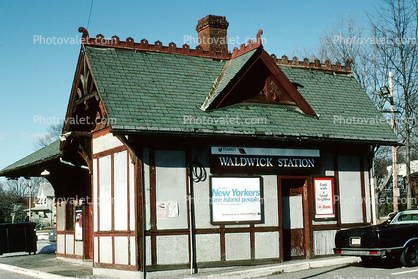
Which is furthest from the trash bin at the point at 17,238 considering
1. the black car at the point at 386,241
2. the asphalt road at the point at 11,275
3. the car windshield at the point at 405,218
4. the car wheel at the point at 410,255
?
the car wheel at the point at 410,255

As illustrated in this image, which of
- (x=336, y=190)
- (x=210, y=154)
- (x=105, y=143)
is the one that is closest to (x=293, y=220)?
(x=336, y=190)

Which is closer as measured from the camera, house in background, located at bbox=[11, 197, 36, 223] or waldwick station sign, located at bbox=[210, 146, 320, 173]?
waldwick station sign, located at bbox=[210, 146, 320, 173]

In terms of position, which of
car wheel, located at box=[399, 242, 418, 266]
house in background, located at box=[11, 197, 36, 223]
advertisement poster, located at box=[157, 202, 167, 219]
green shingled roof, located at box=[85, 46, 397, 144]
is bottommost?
house in background, located at box=[11, 197, 36, 223]

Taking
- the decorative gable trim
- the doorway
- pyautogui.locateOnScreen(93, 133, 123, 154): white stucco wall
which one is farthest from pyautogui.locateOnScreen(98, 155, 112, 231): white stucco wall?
the decorative gable trim

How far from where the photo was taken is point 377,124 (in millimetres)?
15734

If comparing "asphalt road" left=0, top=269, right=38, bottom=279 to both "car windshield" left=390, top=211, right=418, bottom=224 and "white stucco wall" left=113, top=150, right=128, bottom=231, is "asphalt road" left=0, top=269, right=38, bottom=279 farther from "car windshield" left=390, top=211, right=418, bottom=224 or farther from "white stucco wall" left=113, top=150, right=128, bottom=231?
"car windshield" left=390, top=211, right=418, bottom=224

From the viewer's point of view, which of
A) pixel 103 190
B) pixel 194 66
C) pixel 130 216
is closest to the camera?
pixel 130 216

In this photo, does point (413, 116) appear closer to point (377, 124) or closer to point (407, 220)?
point (377, 124)

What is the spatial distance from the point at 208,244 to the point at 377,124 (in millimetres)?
6993

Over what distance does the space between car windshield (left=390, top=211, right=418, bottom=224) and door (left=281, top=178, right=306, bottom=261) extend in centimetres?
270

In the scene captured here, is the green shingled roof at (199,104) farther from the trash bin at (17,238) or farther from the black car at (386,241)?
the trash bin at (17,238)

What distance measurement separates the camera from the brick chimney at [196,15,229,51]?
58.5ft

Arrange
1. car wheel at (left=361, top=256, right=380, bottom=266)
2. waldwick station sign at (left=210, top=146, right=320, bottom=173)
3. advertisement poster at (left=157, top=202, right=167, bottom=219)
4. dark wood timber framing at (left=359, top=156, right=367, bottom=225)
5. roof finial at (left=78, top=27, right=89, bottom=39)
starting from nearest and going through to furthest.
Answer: advertisement poster at (left=157, top=202, right=167, bottom=219)
waldwick station sign at (left=210, top=146, right=320, bottom=173)
car wheel at (left=361, top=256, right=380, bottom=266)
roof finial at (left=78, top=27, right=89, bottom=39)
dark wood timber framing at (left=359, top=156, right=367, bottom=225)

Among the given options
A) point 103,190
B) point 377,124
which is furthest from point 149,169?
point 377,124
